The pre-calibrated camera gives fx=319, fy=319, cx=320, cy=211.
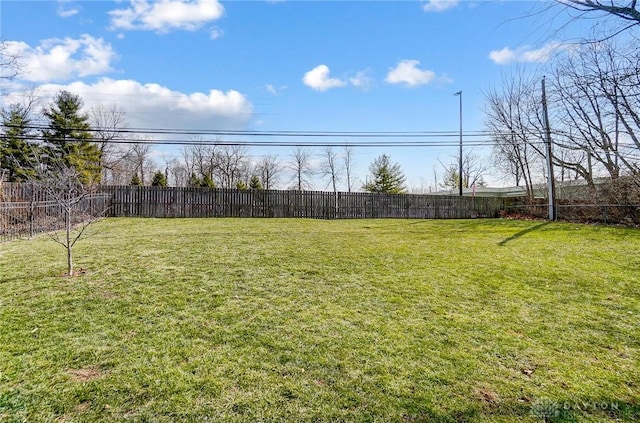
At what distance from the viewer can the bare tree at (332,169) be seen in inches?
1268

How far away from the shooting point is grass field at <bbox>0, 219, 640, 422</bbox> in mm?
1945

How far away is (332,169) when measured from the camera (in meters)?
32.4

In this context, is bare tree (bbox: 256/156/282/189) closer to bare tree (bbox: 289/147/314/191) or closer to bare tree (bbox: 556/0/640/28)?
bare tree (bbox: 289/147/314/191)

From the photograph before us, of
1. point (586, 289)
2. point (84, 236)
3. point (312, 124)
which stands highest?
point (312, 124)

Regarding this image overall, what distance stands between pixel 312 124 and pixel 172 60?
6474 millimetres

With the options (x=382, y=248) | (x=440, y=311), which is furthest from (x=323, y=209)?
(x=440, y=311)

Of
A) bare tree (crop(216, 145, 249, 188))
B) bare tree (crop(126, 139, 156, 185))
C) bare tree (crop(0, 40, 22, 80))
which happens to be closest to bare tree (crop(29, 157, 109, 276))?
bare tree (crop(0, 40, 22, 80))

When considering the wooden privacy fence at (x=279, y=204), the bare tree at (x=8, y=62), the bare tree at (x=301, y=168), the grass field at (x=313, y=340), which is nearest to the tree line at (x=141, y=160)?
the bare tree at (x=301, y=168)

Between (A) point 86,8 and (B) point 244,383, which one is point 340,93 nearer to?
(A) point 86,8

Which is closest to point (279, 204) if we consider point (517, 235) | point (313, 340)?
point (517, 235)

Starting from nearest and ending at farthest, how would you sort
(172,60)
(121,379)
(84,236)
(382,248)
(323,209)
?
(121,379) → (382,248) → (84,236) → (172,60) → (323,209)

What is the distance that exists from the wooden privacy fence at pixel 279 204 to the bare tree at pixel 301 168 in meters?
16.7

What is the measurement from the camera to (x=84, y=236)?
761 cm

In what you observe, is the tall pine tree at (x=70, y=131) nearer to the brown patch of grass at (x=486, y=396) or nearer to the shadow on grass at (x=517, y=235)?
the shadow on grass at (x=517, y=235)
